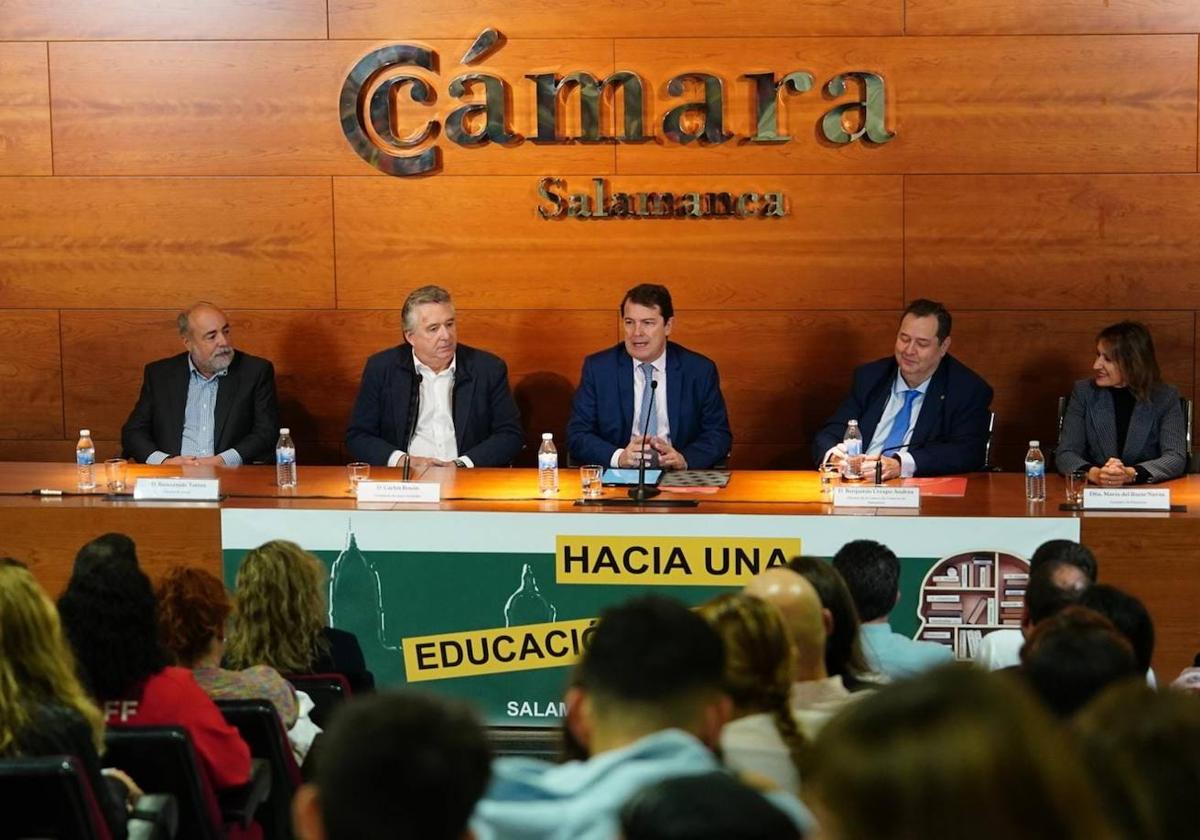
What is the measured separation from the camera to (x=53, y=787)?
2.47 meters

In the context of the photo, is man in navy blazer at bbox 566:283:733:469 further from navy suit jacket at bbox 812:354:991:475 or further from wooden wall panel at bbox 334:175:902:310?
wooden wall panel at bbox 334:175:902:310

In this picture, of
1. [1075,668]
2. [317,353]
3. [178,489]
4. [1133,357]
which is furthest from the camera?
[317,353]

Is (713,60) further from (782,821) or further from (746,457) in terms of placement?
(782,821)

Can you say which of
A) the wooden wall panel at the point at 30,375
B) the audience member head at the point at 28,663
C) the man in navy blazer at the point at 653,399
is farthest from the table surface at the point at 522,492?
the audience member head at the point at 28,663

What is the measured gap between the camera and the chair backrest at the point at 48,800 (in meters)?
2.46

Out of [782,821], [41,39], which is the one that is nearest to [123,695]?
[782,821]

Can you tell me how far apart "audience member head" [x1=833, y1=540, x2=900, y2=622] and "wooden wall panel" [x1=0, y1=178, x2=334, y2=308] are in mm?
3846

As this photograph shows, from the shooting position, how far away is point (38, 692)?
103 inches

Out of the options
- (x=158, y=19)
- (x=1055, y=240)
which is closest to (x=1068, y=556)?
(x=1055, y=240)

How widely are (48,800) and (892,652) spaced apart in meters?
1.67

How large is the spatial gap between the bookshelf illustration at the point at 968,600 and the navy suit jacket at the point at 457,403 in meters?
1.97

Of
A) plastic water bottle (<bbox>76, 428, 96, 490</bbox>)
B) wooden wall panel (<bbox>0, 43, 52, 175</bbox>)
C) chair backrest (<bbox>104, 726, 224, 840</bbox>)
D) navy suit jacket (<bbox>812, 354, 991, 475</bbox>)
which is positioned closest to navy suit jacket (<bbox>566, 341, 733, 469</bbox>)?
navy suit jacket (<bbox>812, 354, 991, 475</bbox>)

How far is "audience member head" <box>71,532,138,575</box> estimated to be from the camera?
321 cm

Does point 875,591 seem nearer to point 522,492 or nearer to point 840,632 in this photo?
point 840,632
